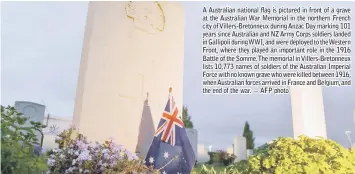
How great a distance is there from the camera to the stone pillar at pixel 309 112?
4383 millimetres

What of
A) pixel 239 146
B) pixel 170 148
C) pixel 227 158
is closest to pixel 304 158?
pixel 170 148

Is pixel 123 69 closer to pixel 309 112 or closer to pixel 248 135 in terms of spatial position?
pixel 309 112

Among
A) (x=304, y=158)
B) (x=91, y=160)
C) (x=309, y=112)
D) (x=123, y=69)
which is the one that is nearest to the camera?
(x=91, y=160)

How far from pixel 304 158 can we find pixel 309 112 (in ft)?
6.33

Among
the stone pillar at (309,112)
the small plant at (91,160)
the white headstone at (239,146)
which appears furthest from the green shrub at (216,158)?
the small plant at (91,160)

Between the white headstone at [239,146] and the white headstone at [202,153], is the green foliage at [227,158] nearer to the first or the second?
the white headstone at [239,146]

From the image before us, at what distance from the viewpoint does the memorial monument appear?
2.77 metres

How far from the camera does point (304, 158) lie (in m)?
2.74

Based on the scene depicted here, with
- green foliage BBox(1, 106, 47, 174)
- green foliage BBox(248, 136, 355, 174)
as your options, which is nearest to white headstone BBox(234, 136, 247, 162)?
green foliage BBox(248, 136, 355, 174)

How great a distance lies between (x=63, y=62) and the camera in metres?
3.54

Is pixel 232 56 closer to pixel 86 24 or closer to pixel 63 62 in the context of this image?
pixel 86 24

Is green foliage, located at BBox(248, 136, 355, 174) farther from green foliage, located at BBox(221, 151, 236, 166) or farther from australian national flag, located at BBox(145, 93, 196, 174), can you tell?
green foliage, located at BBox(221, 151, 236, 166)

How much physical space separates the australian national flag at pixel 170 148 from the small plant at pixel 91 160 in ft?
2.09

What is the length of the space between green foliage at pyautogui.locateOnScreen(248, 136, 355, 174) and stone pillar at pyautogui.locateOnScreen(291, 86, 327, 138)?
55.2 inches
